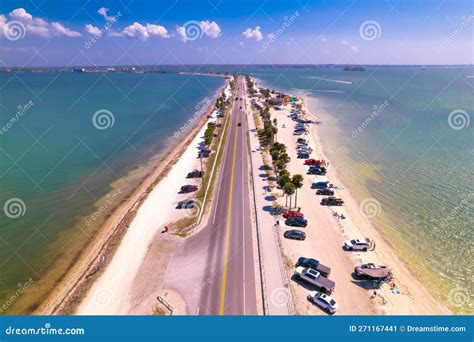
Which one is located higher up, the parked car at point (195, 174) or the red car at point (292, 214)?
the parked car at point (195, 174)

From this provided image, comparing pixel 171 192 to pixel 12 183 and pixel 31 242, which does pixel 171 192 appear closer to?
pixel 31 242

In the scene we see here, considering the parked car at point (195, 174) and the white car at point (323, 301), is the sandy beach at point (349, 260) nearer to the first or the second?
the white car at point (323, 301)

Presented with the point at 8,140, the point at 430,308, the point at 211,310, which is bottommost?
the point at 211,310

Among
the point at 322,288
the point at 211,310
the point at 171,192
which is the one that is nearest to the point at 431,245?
the point at 322,288

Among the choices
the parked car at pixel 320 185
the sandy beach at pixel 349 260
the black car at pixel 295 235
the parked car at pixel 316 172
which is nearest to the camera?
the sandy beach at pixel 349 260

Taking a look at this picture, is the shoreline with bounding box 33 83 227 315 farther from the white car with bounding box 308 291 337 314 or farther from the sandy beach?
the white car with bounding box 308 291 337 314

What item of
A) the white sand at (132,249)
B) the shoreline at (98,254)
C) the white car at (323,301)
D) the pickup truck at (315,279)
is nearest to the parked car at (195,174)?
the white sand at (132,249)

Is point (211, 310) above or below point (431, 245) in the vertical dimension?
below

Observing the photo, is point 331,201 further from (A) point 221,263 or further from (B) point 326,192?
(A) point 221,263
